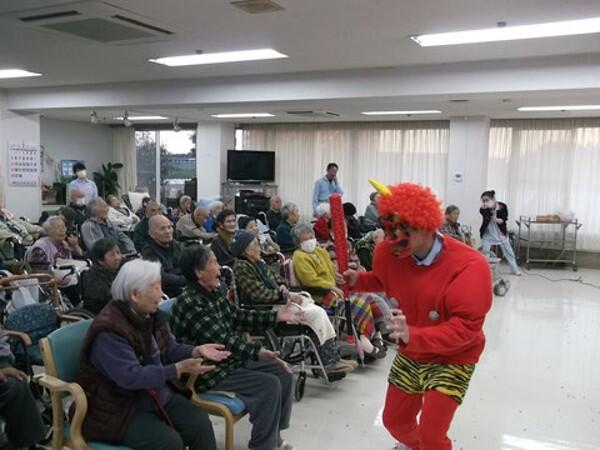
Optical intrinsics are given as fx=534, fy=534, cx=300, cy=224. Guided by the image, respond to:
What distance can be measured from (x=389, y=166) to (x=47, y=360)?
866cm

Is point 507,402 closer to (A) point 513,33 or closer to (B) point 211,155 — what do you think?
(A) point 513,33

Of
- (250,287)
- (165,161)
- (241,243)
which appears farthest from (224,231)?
(165,161)

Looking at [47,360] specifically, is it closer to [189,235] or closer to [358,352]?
[358,352]

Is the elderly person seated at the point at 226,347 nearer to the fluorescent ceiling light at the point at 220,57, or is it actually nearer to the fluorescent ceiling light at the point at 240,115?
the fluorescent ceiling light at the point at 220,57

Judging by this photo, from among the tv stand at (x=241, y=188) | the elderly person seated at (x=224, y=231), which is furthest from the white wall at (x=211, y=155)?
the elderly person seated at (x=224, y=231)

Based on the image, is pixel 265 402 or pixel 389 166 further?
pixel 389 166

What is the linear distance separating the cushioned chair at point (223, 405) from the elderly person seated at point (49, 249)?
91.2 inches

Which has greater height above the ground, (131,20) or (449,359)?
(131,20)

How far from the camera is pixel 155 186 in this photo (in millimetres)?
11992

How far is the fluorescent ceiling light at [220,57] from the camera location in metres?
4.98

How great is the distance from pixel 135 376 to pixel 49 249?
2803 mm

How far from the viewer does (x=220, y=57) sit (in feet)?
17.1

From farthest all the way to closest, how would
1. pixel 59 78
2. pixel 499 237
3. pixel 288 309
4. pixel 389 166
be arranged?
pixel 389 166
pixel 499 237
pixel 59 78
pixel 288 309

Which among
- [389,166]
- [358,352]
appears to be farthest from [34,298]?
[389,166]
